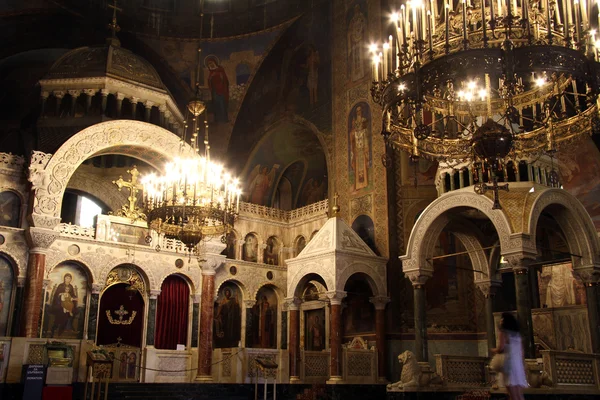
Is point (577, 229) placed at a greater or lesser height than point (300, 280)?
greater

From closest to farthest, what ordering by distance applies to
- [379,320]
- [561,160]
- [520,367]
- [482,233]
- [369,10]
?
[520,367], [482,233], [561,160], [379,320], [369,10]

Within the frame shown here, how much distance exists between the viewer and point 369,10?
18.2 metres

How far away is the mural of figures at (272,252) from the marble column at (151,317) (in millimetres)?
3986

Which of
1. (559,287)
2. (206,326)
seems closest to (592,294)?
(559,287)

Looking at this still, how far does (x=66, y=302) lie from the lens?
52.9ft

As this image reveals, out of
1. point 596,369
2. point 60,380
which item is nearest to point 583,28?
point 596,369

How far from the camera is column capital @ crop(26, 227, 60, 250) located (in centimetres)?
1494

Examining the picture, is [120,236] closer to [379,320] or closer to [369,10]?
[379,320]

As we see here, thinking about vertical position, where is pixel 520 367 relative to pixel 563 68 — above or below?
below

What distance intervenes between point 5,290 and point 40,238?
158 centimetres

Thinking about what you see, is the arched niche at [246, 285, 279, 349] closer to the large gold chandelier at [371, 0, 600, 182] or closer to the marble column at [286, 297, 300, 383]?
the marble column at [286, 297, 300, 383]

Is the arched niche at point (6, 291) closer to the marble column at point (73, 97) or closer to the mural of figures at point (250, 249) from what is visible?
the marble column at point (73, 97)

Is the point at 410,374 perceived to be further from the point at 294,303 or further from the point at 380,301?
the point at 294,303

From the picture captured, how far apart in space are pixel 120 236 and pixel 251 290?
433cm
